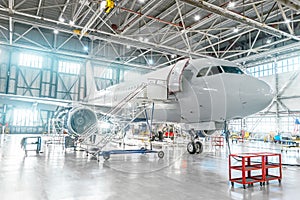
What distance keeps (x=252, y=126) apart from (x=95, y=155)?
25228mm

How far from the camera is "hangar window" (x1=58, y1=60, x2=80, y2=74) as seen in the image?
3014cm

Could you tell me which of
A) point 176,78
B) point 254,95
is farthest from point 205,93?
point 254,95

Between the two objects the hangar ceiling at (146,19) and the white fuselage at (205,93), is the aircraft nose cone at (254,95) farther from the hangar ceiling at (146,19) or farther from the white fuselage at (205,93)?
the hangar ceiling at (146,19)

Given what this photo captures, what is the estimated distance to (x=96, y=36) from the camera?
18562 millimetres

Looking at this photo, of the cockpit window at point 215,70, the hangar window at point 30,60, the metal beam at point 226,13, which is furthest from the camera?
the hangar window at point 30,60

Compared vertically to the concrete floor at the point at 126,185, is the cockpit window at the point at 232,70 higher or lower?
higher

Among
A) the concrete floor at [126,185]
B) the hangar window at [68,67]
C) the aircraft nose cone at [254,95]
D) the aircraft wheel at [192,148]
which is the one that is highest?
the hangar window at [68,67]

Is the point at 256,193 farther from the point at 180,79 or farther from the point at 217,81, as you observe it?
the point at 180,79

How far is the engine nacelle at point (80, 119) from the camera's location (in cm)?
1082

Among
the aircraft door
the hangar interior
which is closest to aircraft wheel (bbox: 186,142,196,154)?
the aircraft door

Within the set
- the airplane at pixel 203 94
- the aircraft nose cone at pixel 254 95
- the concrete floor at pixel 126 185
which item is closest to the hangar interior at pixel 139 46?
the airplane at pixel 203 94

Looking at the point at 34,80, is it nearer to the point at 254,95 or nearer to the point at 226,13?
the point at 226,13

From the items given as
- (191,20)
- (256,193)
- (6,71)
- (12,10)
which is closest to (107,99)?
(12,10)

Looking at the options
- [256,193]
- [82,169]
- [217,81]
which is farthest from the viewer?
[217,81]
